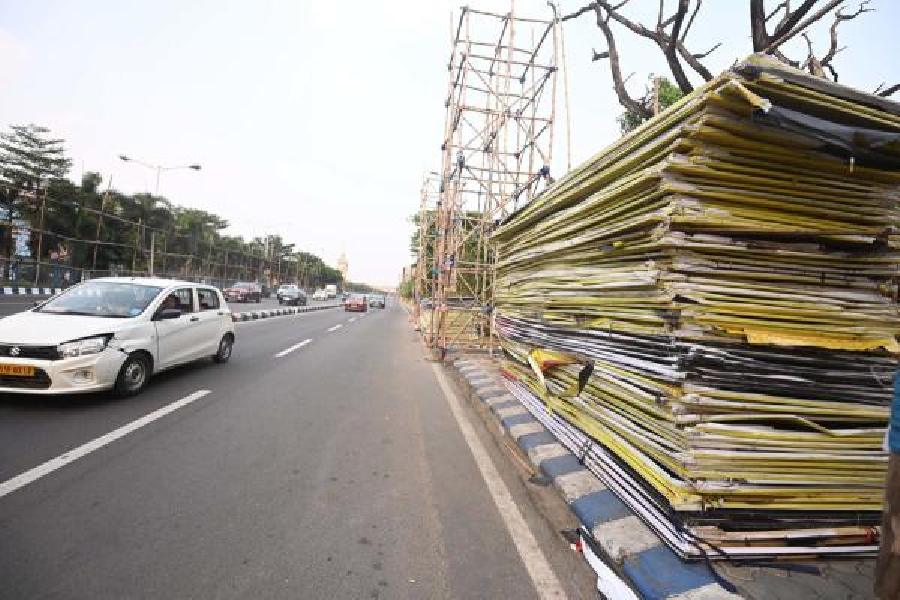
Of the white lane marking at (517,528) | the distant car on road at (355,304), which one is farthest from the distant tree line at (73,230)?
the white lane marking at (517,528)

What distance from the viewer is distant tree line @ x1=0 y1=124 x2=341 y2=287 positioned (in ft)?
62.0

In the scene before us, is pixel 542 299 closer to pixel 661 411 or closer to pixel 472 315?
pixel 661 411

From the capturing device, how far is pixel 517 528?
2.89 meters

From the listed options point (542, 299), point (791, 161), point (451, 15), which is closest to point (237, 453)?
point (542, 299)

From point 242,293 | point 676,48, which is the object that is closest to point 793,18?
point 676,48

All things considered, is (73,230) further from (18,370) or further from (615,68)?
(615,68)

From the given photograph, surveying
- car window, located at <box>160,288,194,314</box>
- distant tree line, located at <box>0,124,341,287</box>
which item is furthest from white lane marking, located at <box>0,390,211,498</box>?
distant tree line, located at <box>0,124,341,287</box>

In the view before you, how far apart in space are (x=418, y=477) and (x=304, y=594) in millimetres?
1546

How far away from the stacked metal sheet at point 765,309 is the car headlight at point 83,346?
542 cm

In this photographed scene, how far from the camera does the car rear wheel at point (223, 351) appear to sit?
25.9ft

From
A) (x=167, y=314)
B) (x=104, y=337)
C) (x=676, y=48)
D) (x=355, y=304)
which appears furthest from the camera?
(x=355, y=304)

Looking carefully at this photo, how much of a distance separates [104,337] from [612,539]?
214 inches

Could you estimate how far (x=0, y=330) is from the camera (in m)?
4.66

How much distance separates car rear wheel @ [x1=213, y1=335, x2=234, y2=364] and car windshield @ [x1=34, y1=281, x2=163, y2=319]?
1926 mm
